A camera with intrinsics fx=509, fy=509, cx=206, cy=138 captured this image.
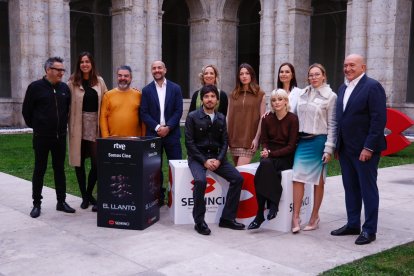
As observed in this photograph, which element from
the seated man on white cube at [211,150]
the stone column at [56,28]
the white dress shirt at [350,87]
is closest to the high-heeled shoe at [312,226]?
the seated man on white cube at [211,150]

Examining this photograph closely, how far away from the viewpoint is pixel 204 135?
21.2 ft

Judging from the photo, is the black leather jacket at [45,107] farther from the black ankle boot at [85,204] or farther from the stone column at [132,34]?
the stone column at [132,34]

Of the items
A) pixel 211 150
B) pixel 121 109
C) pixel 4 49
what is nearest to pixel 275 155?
pixel 211 150

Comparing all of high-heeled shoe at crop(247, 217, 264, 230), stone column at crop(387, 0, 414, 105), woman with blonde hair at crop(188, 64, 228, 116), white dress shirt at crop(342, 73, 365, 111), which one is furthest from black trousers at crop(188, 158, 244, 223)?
stone column at crop(387, 0, 414, 105)

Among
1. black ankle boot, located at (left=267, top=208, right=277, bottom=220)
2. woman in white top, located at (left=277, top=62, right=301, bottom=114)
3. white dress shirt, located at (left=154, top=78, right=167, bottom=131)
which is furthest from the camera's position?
white dress shirt, located at (left=154, top=78, right=167, bottom=131)

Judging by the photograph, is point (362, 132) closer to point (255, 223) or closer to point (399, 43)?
point (255, 223)

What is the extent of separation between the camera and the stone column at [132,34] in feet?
72.1

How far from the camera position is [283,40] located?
72.0ft

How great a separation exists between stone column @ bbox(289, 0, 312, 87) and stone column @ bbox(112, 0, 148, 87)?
21.2ft

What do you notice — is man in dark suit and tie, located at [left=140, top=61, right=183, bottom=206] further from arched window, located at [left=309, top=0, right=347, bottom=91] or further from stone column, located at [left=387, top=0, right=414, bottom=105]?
arched window, located at [left=309, top=0, right=347, bottom=91]

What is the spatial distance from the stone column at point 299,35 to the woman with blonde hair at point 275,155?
16122 mm

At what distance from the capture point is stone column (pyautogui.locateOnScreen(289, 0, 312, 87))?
21656 millimetres

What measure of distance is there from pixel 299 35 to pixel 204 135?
→ 54.5 ft

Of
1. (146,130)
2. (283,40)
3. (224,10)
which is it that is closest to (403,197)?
(146,130)
